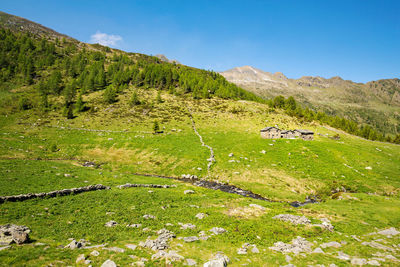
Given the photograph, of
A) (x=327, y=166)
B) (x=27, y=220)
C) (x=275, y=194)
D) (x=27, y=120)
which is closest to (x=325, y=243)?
(x=275, y=194)

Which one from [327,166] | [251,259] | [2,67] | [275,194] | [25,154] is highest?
[2,67]

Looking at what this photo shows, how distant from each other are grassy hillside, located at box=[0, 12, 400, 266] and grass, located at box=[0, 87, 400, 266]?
0.14 m

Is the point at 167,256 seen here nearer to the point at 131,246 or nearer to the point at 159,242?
the point at 159,242

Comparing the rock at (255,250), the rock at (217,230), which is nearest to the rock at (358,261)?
the rock at (255,250)

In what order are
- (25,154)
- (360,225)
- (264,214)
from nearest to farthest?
(360,225), (264,214), (25,154)

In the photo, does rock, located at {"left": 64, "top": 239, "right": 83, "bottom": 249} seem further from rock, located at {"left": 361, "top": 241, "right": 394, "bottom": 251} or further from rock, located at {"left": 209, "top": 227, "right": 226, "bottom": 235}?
rock, located at {"left": 361, "top": 241, "right": 394, "bottom": 251}

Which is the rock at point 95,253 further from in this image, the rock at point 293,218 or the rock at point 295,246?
the rock at point 293,218

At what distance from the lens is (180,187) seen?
3111 cm

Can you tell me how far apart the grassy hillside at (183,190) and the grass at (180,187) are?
14 centimetres

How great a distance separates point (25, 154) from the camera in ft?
139

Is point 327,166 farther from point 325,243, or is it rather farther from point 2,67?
point 2,67

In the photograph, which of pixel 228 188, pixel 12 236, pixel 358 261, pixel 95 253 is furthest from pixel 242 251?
pixel 228 188

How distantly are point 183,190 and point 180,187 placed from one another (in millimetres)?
1636

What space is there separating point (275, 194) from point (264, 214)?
11.4 m
